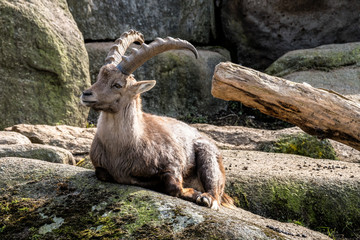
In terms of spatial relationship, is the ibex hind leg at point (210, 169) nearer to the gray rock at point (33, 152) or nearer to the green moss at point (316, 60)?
the gray rock at point (33, 152)

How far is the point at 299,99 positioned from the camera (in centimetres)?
646

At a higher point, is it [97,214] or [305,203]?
[97,214]

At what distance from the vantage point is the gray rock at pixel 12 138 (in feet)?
22.8

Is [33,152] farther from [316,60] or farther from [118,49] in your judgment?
[316,60]

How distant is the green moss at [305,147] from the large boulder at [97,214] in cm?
356

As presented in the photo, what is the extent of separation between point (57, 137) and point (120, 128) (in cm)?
281

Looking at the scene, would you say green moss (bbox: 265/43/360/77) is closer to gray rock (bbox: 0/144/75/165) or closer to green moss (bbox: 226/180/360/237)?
green moss (bbox: 226/180/360/237)

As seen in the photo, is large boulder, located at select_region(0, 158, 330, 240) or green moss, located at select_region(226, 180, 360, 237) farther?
green moss, located at select_region(226, 180, 360, 237)

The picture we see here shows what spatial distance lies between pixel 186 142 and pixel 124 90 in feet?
3.71

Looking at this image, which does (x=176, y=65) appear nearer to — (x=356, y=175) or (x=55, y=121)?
(x=55, y=121)

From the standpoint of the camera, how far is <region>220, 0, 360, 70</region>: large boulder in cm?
1299

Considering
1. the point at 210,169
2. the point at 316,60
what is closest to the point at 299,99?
the point at 210,169

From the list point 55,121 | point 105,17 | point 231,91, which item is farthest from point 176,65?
point 231,91

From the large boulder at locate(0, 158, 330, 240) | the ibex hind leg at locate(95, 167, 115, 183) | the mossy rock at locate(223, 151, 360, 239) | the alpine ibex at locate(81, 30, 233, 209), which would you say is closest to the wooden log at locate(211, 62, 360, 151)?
the mossy rock at locate(223, 151, 360, 239)
